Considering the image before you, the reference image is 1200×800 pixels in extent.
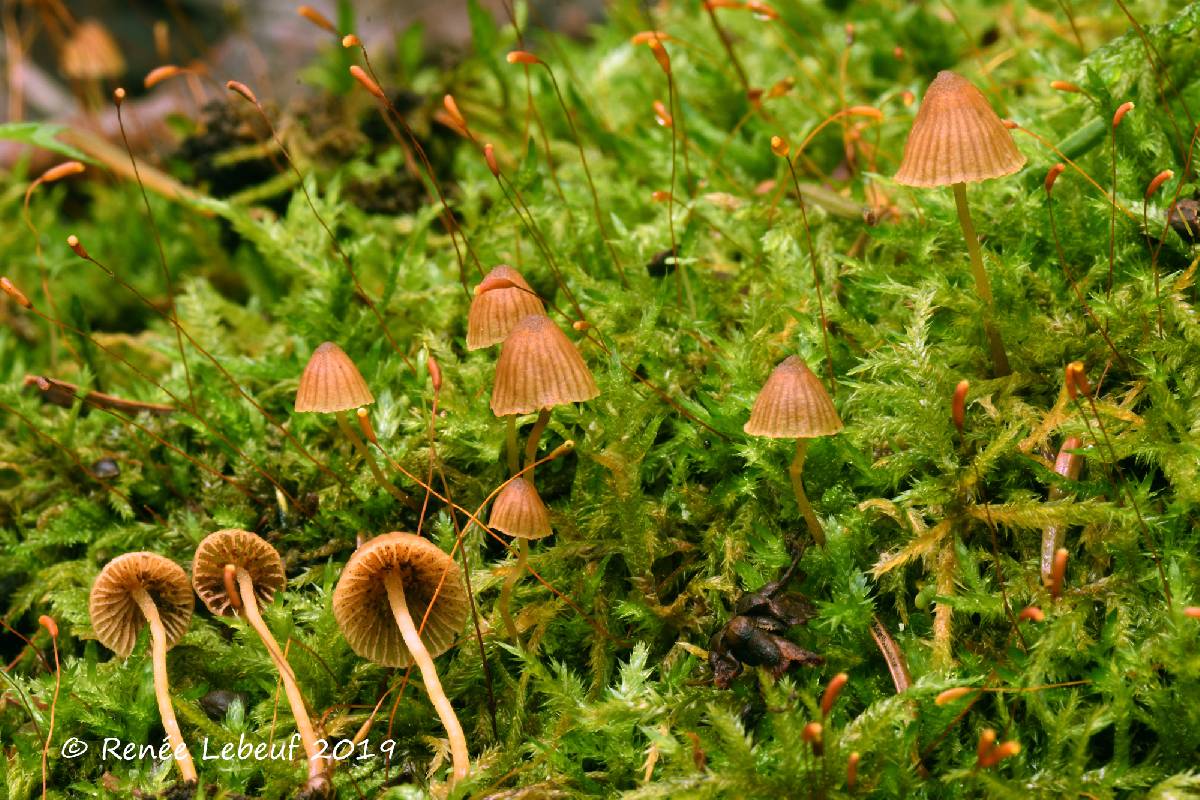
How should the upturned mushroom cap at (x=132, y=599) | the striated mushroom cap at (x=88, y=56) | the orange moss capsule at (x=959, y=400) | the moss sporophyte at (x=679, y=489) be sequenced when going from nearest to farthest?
the orange moss capsule at (x=959, y=400) → the moss sporophyte at (x=679, y=489) → the upturned mushroom cap at (x=132, y=599) → the striated mushroom cap at (x=88, y=56)

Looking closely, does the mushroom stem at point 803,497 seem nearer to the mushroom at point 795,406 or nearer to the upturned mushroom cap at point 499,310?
the mushroom at point 795,406

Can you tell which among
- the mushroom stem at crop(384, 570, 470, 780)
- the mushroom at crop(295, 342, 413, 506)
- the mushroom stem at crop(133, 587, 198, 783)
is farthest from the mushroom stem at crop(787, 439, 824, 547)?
the mushroom stem at crop(133, 587, 198, 783)

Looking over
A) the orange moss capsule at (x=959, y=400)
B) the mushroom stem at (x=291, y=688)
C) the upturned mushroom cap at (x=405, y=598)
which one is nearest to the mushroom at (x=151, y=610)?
the mushroom stem at (x=291, y=688)

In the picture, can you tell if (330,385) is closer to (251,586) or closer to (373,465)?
(373,465)

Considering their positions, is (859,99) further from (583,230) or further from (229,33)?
(229,33)

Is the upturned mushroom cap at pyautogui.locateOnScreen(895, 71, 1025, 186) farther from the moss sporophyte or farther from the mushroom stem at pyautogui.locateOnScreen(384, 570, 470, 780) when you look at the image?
the mushroom stem at pyautogui.locateOnScreen(384, 570, 470, 780)
